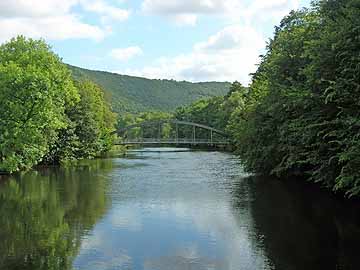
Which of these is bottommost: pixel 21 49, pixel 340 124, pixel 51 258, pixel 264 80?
pixel 51 258

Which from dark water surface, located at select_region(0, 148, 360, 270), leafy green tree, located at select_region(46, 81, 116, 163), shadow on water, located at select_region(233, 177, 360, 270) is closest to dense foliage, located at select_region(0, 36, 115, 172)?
leafy green tree, located at select_region(46, 81, 116, 163)

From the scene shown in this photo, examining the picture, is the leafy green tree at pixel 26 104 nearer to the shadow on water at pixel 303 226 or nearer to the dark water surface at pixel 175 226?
the dark water surface at pixel 175 226

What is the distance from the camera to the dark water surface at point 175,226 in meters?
15.2

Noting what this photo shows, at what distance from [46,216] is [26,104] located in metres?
16.9

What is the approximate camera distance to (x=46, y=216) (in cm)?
2209

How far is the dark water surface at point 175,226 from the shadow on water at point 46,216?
4cm

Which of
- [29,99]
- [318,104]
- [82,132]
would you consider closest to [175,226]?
[318,104]

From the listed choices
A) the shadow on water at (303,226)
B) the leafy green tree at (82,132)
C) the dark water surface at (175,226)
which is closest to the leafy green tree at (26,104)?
the dark water surface at (175,226)

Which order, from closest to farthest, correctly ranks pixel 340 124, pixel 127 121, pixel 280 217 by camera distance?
pixel 340 124 < pixel 280 217 < pixel 127 121

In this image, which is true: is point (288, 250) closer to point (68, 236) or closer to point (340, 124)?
point (340, 124)

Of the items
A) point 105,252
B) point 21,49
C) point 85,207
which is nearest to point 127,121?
point 21,49

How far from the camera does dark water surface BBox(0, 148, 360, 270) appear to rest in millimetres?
15203

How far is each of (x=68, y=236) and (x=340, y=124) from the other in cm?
1076

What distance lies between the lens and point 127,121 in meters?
139
